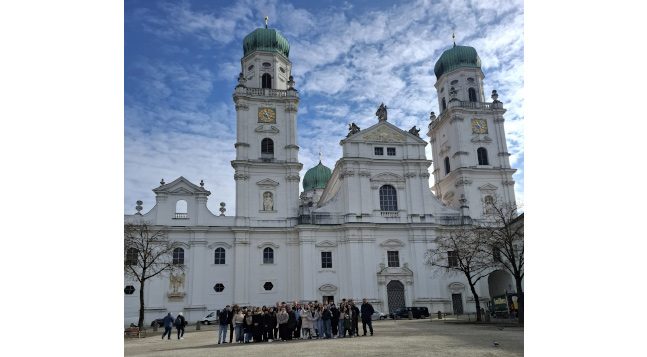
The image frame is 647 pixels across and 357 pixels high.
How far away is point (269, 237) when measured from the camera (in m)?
35.2

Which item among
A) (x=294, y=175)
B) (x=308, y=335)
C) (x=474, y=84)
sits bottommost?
(x=308, y=335)

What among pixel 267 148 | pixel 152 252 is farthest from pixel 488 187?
pixel 152 252

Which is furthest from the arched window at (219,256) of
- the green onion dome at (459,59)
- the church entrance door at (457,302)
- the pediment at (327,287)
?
the green onion dome at (459,59)

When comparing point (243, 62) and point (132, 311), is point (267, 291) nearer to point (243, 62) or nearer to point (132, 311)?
point (132, 311)

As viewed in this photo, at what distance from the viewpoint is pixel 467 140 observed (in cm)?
4038

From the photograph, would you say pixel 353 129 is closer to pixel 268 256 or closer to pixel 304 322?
pixel 268 256

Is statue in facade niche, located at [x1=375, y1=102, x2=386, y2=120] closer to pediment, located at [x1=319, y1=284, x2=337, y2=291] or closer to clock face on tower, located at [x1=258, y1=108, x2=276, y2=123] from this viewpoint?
clock face on tower, located at [x1=258, y1=108, x2=276, y2=123]

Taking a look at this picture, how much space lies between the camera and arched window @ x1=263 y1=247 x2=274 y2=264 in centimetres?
3484

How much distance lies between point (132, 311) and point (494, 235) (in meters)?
23.0

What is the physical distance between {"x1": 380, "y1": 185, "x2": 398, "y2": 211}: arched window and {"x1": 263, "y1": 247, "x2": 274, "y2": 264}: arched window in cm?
930

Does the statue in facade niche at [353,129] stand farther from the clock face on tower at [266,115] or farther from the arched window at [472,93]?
the arched window at [472,93]

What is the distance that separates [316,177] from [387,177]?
20.4 meters
